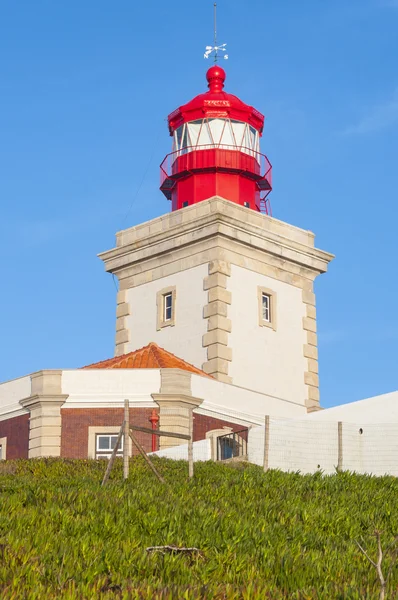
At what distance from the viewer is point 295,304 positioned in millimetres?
37250

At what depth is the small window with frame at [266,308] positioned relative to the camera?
Answer: 35.9 metres

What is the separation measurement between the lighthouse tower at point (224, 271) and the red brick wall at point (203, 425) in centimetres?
93

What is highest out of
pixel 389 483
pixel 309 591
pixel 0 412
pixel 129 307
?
pixel 129 307

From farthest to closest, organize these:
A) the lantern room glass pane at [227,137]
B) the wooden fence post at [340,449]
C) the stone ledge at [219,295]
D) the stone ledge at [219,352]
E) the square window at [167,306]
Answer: the lantern room glass pane at [227,137] < the square window at [167,306] < the stone ledge at [219,295] < the stone ledge at [219,352] < the wooden fence post at [340,449]

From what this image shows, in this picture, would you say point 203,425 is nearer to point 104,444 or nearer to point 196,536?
point 104,444

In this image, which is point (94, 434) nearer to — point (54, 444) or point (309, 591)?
point (54, 444)

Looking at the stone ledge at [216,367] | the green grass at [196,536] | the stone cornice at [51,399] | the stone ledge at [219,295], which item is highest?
the stone ledge at [219,295]

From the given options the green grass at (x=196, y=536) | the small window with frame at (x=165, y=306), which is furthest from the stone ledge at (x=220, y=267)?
the green grass at (x=196, y=536)

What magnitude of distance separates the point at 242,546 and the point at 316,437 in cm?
1109

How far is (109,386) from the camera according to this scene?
31188 mm

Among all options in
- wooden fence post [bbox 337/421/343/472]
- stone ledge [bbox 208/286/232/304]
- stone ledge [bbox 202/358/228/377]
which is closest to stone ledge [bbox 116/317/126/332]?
stone ledge [bbox 208/286/232/304]

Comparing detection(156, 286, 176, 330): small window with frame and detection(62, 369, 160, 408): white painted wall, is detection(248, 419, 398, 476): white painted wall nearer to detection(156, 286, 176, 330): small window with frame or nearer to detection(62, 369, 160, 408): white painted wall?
detection(62, 369, 160, 408): white painted wall

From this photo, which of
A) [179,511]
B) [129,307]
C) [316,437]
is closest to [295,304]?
[129,307]

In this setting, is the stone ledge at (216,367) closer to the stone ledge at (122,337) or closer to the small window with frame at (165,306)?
the small window with frame at (165,306)
